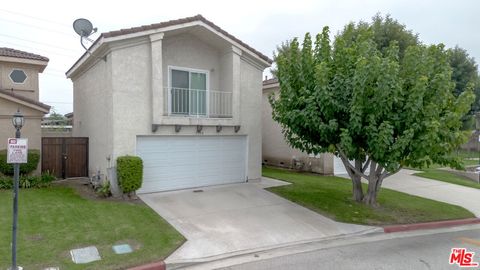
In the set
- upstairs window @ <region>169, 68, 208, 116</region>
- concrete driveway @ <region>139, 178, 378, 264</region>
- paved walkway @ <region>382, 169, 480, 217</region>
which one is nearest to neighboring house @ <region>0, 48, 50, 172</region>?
upstairs window @ <region>169, 68, 208, 116</region>

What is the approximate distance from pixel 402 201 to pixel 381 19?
15.2 metres

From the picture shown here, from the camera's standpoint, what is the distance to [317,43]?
9891 mm

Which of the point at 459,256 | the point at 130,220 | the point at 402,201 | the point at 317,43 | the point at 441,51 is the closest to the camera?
the point at 459,256

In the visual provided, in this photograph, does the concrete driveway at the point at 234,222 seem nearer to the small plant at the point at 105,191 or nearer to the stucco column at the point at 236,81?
the small plant at the point at 105,191

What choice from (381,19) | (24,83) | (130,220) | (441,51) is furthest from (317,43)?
(381,19)

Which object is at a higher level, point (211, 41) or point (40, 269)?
point (211, 41)

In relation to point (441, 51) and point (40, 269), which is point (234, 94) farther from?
point (40, 269)

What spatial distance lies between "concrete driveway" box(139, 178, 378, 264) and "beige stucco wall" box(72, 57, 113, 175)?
7.68 feet

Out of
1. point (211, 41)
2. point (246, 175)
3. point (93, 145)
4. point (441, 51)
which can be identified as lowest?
point (246, 175)

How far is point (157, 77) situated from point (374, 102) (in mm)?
6562

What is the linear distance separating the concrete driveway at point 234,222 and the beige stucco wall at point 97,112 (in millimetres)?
2340

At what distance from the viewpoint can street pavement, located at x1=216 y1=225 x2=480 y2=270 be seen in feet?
19.7

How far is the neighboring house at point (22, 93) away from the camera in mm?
11906

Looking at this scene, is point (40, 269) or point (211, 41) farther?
point (211, 41)
